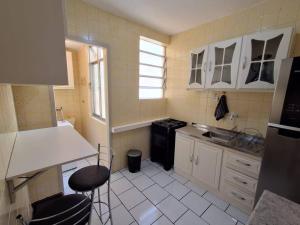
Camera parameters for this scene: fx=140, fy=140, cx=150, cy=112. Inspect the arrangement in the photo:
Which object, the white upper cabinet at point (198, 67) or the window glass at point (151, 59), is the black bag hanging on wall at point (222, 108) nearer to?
the white upper cabinet at point (198, 67)

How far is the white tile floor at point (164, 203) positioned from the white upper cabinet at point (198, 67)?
1621 mm

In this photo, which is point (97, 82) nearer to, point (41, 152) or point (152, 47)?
point (152, 47)

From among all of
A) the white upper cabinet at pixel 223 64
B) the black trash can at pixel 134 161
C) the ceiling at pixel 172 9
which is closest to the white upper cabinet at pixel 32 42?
the ceiling at pixel 172 9

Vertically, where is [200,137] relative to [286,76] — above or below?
below

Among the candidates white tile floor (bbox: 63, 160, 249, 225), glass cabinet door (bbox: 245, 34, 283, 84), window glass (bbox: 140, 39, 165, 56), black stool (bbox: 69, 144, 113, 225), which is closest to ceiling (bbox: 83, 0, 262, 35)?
window glass (bbox: 140, 39, 165, 56)

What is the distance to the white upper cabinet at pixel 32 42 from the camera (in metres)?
0.55

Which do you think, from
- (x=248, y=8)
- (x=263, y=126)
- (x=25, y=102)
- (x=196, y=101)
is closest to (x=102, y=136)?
(x=25, y=102)

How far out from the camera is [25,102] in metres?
1.63

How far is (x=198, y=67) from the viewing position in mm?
2234

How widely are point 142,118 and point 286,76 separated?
2117mm

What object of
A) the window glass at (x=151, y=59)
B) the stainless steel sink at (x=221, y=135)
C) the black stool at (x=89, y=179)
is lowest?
the black stool at (x=89, y=179)

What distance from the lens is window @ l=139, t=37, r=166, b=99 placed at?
2743mm

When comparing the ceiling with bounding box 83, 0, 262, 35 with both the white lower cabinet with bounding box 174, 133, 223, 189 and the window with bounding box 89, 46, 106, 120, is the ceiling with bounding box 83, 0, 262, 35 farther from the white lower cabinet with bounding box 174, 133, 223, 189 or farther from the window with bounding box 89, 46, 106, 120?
the white lower cabinet with bounding box 174, 133, 223, 189

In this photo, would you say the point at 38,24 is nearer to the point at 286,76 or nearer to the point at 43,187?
the point at 286,76
